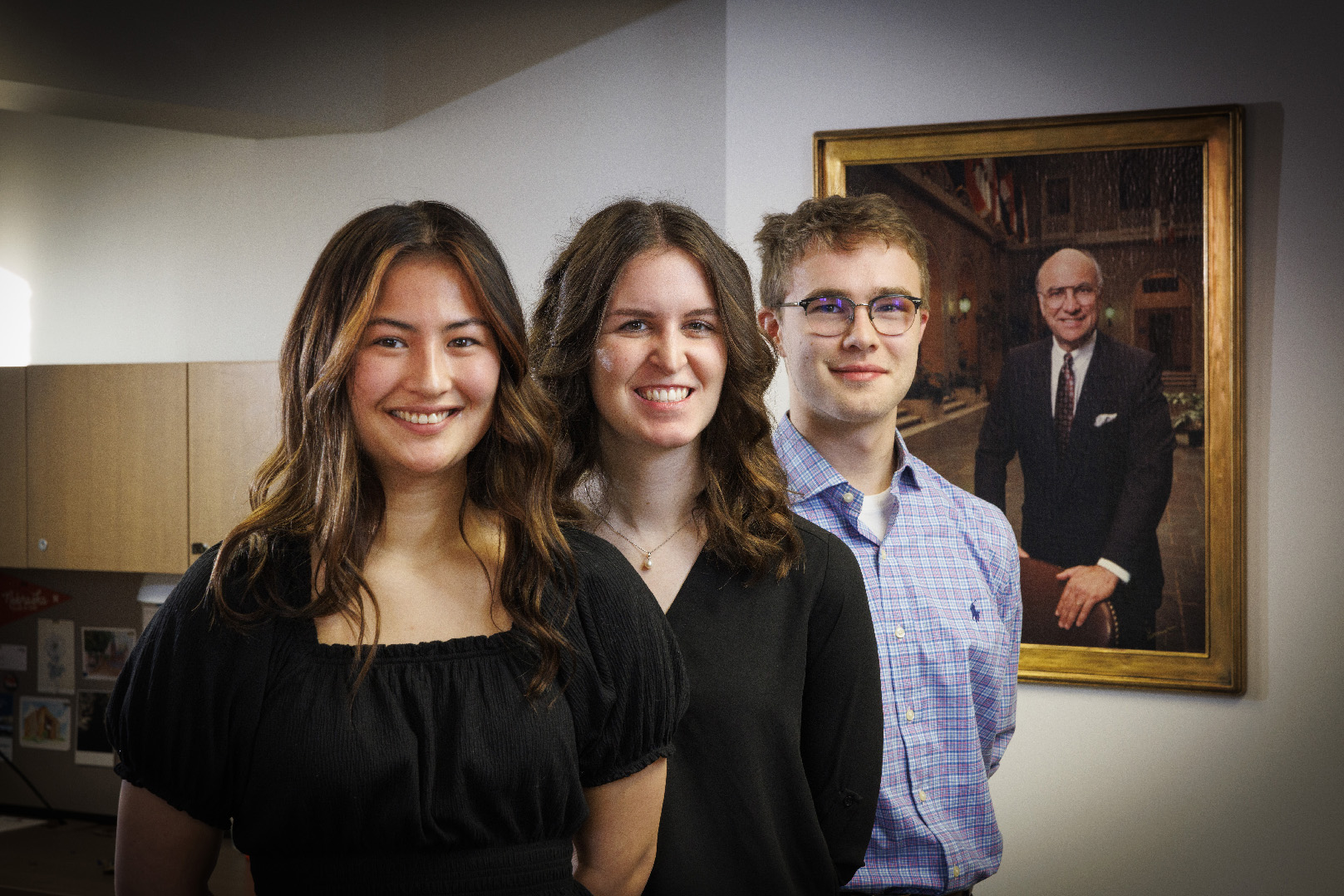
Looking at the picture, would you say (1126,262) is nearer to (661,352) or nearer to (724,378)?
(724,378)

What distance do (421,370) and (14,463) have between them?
3390 millimetres

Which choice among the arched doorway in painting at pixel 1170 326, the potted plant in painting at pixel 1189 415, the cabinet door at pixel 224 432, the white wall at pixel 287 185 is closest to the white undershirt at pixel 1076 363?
the arched doorway in painting at pixel 1170 326

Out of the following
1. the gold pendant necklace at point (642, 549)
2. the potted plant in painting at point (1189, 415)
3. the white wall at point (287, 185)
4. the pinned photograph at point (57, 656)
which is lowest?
the pinned photograph at point (57, 656)

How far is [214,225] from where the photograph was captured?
165 inches

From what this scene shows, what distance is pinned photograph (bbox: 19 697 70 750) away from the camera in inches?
175

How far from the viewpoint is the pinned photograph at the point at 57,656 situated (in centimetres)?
442

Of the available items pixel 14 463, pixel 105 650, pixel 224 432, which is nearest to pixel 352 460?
pixel 224 432

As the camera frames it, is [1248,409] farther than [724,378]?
Yes

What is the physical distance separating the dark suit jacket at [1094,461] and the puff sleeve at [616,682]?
6.24ft

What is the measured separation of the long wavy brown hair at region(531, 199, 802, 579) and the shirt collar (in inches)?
7.0

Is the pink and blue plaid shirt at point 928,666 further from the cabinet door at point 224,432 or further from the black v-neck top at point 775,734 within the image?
the cabinet door at point 224,432

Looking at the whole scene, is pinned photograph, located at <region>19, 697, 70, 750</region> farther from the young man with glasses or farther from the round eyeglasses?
the round eyeglasses

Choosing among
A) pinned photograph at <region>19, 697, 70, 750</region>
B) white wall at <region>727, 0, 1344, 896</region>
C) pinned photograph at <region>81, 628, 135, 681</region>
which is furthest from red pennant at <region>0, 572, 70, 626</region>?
white wall at <region>727, 0, 1344, 896</region>

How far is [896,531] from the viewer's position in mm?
1785
